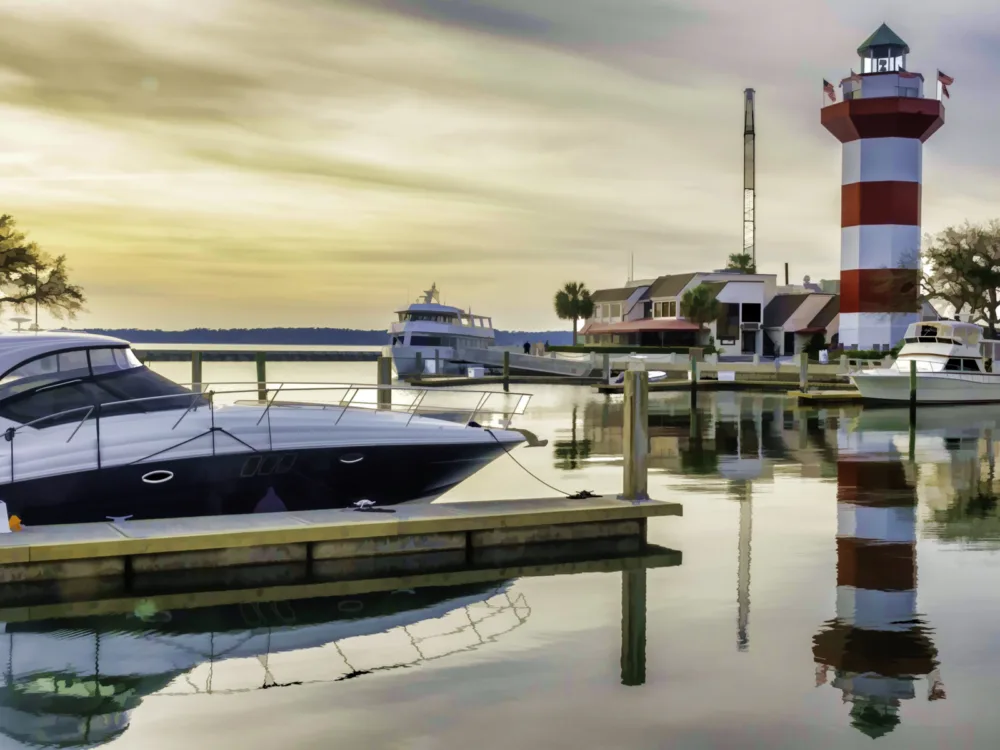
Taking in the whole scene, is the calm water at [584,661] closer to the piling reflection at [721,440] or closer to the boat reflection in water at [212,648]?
the boat reflection in water at [212,648]

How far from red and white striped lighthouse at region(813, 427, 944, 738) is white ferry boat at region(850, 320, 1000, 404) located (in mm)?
22220

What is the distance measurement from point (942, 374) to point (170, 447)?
34.2 m

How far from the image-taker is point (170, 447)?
11820 millimetres

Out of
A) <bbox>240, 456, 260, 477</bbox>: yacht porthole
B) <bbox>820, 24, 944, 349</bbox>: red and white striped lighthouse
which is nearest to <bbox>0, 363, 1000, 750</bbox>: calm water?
<bbox>240, 456, 260, 477</bbox>: yacht porthole

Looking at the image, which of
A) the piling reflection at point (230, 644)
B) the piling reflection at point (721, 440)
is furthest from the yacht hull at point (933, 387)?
the piling reflection at point (230, 644)

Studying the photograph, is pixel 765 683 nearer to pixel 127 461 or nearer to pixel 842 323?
pixel 127 461

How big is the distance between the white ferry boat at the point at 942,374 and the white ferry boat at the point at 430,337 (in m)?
30.6

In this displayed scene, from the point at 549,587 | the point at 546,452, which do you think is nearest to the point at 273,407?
the point at 549,587

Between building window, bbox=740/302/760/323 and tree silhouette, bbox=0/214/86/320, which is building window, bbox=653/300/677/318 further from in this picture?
tree silhouette, bbox=0/214/86/320

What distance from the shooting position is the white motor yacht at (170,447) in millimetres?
11586

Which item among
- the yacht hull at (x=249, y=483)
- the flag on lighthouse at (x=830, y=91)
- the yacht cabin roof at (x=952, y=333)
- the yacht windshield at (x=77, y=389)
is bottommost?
the yacht hull at (x=249, y=483)

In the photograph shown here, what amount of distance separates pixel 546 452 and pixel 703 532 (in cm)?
1048

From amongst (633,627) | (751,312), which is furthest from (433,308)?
(633,627)

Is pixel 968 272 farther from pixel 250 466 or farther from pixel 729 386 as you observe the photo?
pixel 250 466
